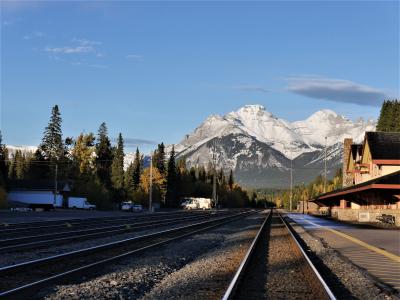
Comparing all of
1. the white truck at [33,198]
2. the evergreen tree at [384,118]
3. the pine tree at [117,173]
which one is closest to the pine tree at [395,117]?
the evergreen tree at [384,118]

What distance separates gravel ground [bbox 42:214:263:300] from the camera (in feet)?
35.8

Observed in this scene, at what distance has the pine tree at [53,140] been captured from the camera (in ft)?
388

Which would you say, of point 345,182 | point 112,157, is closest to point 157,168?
point 112,157

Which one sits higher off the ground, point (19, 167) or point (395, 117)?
point (395, 117)

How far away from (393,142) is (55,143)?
8096 centimetres

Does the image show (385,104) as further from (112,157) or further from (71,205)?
(71,205)

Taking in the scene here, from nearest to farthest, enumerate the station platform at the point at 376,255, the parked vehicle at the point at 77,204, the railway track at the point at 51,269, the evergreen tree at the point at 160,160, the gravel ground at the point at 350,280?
1. the railway track at the point at 51,269
2. the gravel ground at the point at 350,280
3. the station platform at the point at 376,255
4. the parked vehicle at the point at 77,204
5. the evergreen tree at the point at 160,160

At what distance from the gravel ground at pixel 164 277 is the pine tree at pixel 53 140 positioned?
4016 inches

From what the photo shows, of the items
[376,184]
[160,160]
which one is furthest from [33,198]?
[376,184]

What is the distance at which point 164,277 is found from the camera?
13.6 m

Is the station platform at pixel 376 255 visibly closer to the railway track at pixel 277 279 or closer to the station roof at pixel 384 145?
the railway track at pixel 277 279

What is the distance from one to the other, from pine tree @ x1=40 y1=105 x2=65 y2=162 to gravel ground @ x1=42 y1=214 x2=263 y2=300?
102017 millimetres

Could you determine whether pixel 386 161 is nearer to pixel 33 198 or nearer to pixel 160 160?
pixel 33 198

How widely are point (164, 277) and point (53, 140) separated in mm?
109062
